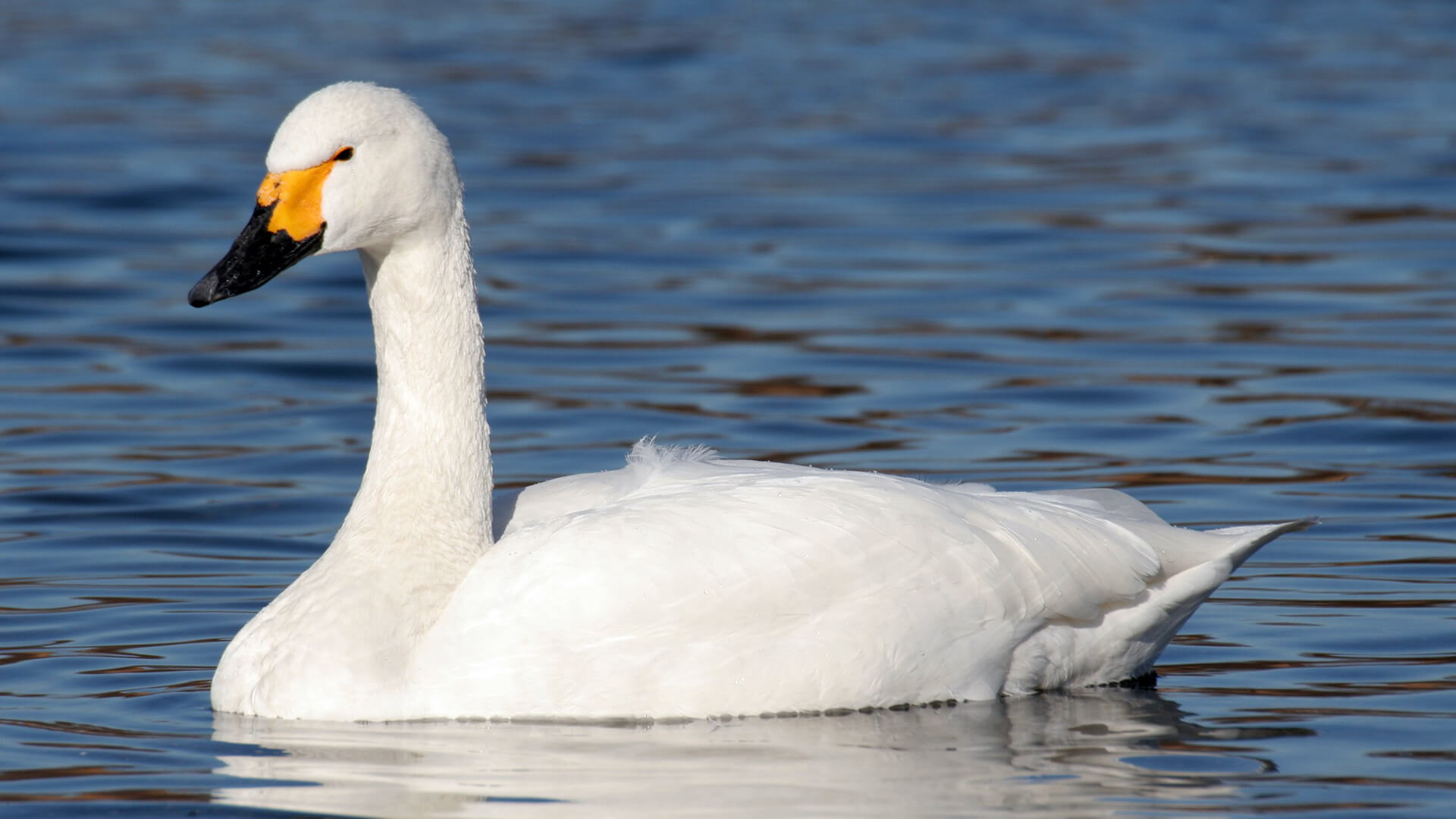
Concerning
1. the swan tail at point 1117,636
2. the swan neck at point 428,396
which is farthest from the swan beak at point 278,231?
the swan tail at point 1117,636

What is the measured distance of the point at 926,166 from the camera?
1842 cm

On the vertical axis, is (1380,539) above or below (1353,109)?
below

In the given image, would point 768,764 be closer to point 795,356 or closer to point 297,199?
Answer: point 297,199

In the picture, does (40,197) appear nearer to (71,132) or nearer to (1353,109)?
(71,132)

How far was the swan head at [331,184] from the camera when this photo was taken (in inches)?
256

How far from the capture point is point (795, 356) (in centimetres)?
1230

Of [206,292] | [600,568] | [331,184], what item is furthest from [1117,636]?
[206,292]

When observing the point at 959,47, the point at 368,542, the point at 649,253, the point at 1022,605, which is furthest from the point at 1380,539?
the point at 959,47

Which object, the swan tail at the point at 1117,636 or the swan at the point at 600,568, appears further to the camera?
the swan tail at the point at 1117,636

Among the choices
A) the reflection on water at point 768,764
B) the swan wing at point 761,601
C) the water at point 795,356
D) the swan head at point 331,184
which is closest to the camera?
the reflection on water at point 768,764

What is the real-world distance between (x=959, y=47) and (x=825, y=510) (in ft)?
64.6

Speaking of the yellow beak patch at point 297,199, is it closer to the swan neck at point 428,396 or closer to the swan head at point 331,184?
the swan head at point 331,184

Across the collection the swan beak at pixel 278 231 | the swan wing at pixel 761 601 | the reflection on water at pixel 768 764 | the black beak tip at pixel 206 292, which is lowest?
the reflection on water at pixel 768 764

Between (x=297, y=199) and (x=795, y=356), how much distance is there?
600cm
